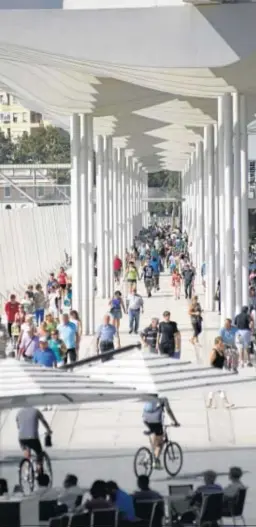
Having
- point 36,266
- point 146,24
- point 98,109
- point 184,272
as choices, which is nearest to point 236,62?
point 146,24

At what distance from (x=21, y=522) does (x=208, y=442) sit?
5.60m

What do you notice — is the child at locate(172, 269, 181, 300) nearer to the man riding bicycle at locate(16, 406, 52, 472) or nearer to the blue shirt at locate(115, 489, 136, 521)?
the man riding bicycle at locate(16, 406, 52, 472)

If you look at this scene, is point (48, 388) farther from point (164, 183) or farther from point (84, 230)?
point (164, 183)

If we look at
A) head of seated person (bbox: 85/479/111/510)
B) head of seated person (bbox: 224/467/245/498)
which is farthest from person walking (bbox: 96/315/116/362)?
head of seated person (bbox: 85/479/111/510)

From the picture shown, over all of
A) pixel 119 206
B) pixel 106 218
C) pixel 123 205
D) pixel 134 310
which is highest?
pixel 123 205

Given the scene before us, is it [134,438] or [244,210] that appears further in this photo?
[244,210]

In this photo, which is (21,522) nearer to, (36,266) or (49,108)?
(49,108)

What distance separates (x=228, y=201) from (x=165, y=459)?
1265 cm

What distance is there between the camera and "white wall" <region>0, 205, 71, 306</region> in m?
42.1

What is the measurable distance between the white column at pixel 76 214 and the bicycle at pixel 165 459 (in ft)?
50.1

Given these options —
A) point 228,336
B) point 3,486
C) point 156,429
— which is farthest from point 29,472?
point 228,336

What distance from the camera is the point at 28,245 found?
159 ft

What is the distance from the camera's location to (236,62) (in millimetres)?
23578

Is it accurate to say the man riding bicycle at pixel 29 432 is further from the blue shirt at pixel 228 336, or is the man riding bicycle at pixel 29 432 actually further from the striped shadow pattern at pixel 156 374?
the blue shirt at pixel 228 336
